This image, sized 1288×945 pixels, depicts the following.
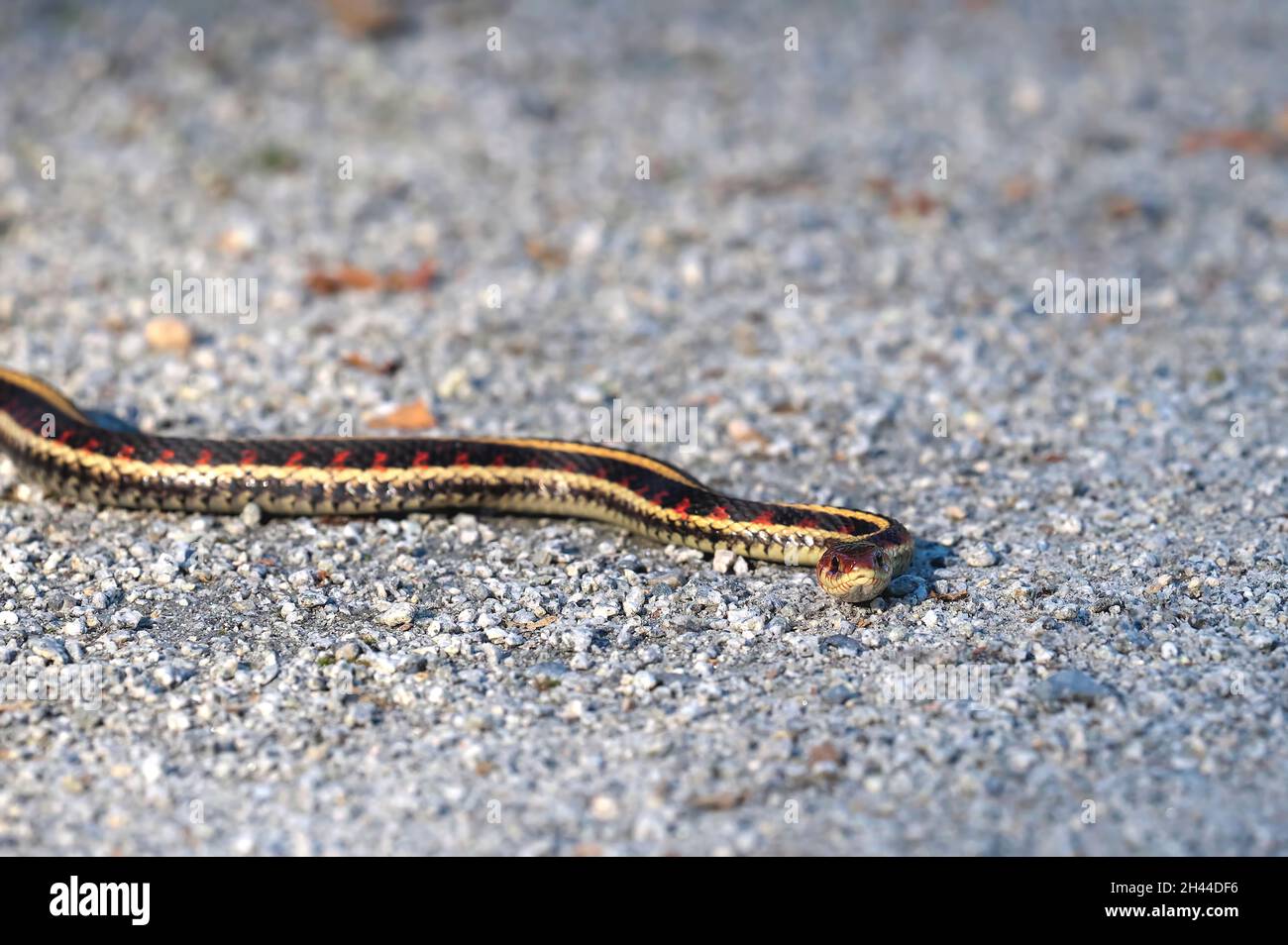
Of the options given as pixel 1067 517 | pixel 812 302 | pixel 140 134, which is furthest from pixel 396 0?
pixel 1067 517

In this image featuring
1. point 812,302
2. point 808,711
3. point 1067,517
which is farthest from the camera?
point 812,302

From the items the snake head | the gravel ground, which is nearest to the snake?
the gravel ground

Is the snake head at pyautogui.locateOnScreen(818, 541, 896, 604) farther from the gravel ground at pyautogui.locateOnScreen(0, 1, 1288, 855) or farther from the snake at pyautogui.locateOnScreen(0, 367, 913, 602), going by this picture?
the snake at pyautogui.locateOnScreen(0, 367, 913, 602)

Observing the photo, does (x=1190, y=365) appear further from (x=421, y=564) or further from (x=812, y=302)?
(x=421, y=564)

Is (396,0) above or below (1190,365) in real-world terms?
above

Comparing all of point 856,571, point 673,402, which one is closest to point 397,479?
point 673,402

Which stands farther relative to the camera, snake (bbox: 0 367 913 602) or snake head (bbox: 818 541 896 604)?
snake (bbox: 0 367 913 602)

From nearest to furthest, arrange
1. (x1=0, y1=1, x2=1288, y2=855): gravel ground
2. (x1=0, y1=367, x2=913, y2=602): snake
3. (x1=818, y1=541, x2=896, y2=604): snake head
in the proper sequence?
(x1=0, y1=1, x2=1288, y2=855): gravel ground
(x1=818, y1=541, x2=896, y2=604): snake head
(x1=0, y1=367, x2=913, y2=602): snake
